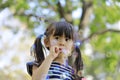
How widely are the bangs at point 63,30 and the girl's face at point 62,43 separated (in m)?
0.02

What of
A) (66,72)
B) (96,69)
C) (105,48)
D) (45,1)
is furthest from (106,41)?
(66,72)

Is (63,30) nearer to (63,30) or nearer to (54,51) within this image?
(63,30)

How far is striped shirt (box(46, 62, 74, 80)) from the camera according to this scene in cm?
205

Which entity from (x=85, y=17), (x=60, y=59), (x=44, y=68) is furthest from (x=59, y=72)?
(x=85, y=17)

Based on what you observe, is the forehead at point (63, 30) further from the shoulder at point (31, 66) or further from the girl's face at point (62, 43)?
the shoulder at point (31, 66)

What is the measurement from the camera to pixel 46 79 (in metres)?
2.00

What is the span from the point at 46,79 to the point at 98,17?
22.0ft

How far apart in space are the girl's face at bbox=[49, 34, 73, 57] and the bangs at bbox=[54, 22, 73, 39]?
17mm

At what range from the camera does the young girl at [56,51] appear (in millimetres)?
2023

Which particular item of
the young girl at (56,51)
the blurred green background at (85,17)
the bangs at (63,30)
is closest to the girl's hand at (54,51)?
the young girl at (56,51)

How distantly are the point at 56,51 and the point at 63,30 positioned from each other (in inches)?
5.6

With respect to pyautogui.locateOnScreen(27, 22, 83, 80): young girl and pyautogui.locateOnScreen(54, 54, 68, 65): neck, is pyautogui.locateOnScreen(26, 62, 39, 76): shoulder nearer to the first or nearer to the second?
pyautogui.locateOnScreen(27, 22, 83, 80): young girl

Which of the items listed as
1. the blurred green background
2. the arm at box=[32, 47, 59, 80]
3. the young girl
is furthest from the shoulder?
the blurred green background

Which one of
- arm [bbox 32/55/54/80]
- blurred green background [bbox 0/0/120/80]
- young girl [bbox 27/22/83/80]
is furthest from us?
blurred green background [bbox 0/0/120/80]
